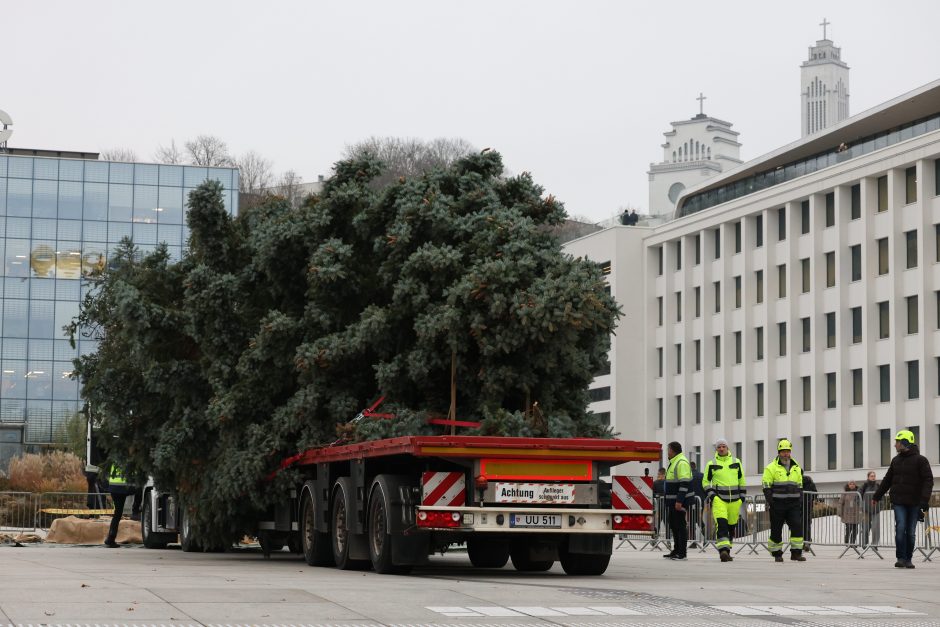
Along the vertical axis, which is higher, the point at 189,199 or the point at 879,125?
the point at 879,125

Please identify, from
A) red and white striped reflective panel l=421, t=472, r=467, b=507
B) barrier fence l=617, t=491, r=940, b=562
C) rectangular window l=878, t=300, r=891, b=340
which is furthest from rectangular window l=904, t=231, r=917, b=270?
red and white striped reflective panel l=421, t=472, r=467, b=507

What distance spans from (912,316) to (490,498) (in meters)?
51.8

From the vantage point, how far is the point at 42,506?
42906mm

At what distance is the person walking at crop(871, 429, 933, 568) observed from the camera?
21203 mm

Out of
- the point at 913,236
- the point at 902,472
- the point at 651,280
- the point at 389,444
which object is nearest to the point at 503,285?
the point at 389,444

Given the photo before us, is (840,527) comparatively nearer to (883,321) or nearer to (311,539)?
(311,539)

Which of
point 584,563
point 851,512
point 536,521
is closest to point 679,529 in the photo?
point 851,512

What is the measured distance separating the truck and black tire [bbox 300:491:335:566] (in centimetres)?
108

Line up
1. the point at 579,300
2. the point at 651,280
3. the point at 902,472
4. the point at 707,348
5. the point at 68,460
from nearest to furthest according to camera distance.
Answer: the point at 579,300, the point at 902,472, the point at 68,460, the point at 707,348, the point at 651,280

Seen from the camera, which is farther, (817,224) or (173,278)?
(817,224)

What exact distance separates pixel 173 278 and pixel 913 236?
155ft

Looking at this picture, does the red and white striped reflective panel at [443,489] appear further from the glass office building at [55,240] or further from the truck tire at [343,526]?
the glass office building at [55,240]

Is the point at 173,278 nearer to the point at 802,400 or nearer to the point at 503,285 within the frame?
the point at 503,285

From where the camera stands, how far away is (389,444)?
57.2 ft
